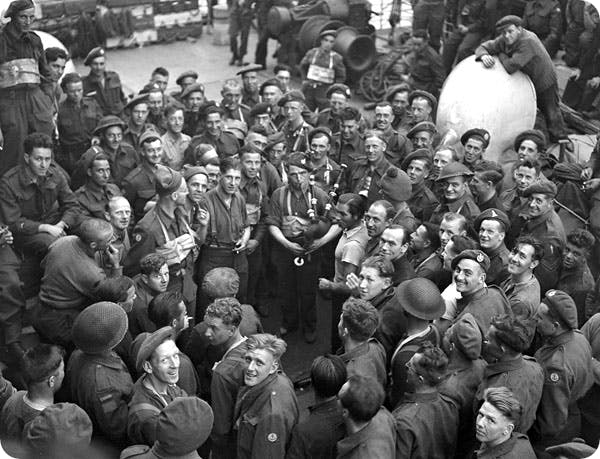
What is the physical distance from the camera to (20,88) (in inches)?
364

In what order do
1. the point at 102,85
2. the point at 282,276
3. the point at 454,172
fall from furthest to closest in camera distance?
the point at 102,85
the point at 282,276
the point at 454,172

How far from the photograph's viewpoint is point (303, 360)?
7.66 meters

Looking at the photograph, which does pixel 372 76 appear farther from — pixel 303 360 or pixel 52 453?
pixel 52 453

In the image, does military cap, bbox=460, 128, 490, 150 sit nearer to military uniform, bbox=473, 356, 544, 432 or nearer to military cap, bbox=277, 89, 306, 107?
military cap, bbox=277, 89, 306, 107

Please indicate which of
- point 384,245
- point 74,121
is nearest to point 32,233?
point 74,121

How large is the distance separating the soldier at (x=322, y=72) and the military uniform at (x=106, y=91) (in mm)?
2751

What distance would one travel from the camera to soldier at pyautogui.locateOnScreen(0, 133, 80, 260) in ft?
24.2

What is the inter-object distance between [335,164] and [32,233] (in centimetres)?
307

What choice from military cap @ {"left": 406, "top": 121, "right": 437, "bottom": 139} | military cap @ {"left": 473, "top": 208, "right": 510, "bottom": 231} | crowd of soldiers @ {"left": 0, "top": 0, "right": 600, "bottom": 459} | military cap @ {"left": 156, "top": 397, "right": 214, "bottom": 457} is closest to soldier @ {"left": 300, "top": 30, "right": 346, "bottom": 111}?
crowd of soldiers @ {"left": 0, "top": 0, "right": 600, "bottom": 459}

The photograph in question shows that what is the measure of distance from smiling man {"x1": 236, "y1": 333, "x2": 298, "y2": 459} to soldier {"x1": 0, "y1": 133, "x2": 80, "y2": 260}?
3214mm

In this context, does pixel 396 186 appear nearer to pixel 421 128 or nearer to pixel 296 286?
pixel 296 286

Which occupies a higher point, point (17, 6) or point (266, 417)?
point (17, 6)

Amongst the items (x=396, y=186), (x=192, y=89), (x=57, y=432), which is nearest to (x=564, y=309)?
(x=396, y=186)

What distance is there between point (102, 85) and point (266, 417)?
717 cm
